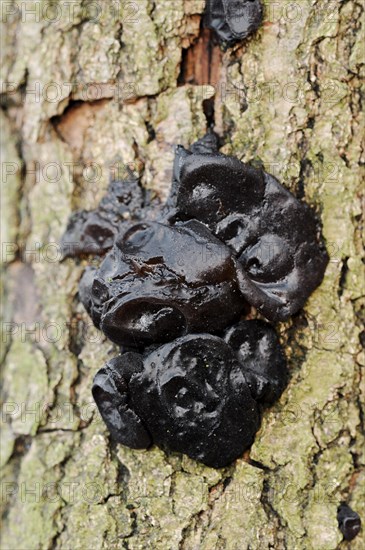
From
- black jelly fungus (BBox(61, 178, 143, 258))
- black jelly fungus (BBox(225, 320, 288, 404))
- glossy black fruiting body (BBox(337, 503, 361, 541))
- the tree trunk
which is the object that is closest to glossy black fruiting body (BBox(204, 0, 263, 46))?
the tree trunk

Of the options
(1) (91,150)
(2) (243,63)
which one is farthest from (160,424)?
(2) (243,63)

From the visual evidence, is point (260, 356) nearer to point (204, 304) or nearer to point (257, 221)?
point (204, 304)

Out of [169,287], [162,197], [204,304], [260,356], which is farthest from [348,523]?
[162,197]

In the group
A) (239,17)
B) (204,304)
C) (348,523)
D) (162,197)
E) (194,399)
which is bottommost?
(348,523)

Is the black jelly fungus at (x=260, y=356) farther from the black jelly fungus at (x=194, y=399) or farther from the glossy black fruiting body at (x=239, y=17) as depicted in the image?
the glossy black fruiting body at (x=239, y=17)

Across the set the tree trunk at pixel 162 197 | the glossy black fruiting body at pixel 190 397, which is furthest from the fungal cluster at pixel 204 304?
the tree trunk at pixel 162 197

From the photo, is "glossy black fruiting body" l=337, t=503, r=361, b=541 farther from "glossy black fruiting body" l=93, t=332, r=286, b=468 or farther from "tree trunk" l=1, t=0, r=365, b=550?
"glossy black fruiting body" l=93, t=332, r=286, b=468
